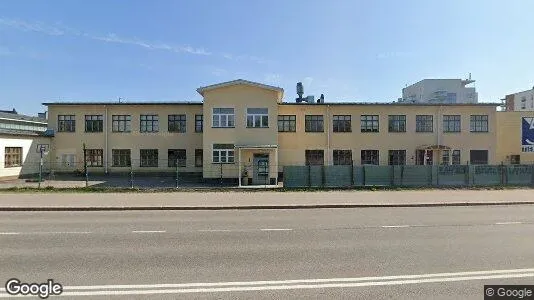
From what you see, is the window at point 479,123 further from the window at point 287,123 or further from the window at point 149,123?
the window at point 149,123

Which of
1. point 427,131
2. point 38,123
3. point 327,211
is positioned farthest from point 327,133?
point 38,123

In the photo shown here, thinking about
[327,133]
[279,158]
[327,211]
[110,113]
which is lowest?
[327,211]

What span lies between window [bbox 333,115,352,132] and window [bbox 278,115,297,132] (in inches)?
146

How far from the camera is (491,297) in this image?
16.6 ft

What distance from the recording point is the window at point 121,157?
105 ft

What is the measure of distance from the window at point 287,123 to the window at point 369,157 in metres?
6.75

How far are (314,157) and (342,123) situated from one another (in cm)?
410

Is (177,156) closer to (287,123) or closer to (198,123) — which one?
(198,123)

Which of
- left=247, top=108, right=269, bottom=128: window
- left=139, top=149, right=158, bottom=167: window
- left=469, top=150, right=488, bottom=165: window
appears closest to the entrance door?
left=247, top=108, right=269, bottom=128: window

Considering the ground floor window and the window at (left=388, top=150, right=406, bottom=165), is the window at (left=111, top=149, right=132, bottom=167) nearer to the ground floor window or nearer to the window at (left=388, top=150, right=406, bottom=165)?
the ground floor window

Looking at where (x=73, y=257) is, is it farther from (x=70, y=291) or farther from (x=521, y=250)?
(x=521, y=250)

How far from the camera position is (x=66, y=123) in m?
32.5

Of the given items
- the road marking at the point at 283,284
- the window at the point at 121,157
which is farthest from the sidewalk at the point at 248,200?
the window at the point at 121,157

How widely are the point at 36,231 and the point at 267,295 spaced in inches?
304
